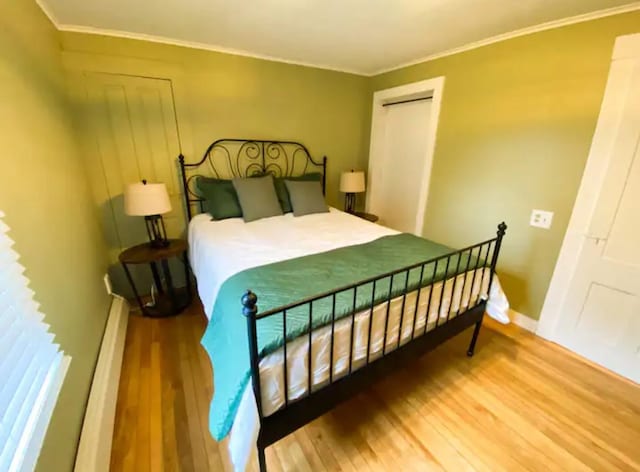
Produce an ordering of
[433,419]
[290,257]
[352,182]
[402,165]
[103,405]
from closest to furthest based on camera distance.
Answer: [103,405] → [433,419] → [290,257] → [352,182] → [402,165]

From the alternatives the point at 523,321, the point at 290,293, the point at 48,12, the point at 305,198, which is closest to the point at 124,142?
the point at 48,12

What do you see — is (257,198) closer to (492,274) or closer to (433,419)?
(492,274)

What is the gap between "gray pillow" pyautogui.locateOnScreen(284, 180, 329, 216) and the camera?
9.01ft

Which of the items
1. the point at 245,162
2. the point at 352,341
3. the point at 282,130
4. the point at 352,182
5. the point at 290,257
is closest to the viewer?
the point at 352,341

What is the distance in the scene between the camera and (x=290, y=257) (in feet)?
5.74

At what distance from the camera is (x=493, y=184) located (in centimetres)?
239

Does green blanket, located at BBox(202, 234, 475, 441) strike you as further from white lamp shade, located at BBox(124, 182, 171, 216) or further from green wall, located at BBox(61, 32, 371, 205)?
green wall, located at BBox(61, 32, 371, 205)

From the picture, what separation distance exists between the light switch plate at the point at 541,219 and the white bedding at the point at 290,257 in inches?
28.4

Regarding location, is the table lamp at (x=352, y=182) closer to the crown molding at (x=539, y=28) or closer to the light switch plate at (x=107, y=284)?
the crown molding at (x=539, y=28)

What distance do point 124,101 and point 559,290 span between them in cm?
382

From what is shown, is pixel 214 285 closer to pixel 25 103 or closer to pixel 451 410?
pixel 25 103

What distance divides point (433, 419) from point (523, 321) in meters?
1.39

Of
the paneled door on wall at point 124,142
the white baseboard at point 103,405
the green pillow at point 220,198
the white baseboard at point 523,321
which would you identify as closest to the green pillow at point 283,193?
the green pillow at point 220,198

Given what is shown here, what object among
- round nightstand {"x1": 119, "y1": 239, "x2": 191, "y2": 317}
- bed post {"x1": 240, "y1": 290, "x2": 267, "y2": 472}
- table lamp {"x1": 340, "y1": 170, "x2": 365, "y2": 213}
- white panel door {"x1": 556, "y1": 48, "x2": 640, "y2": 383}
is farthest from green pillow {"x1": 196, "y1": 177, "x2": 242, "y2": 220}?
white panel door {"x1": 556, "y1": 48, "x2": 640, "y2": 383}
